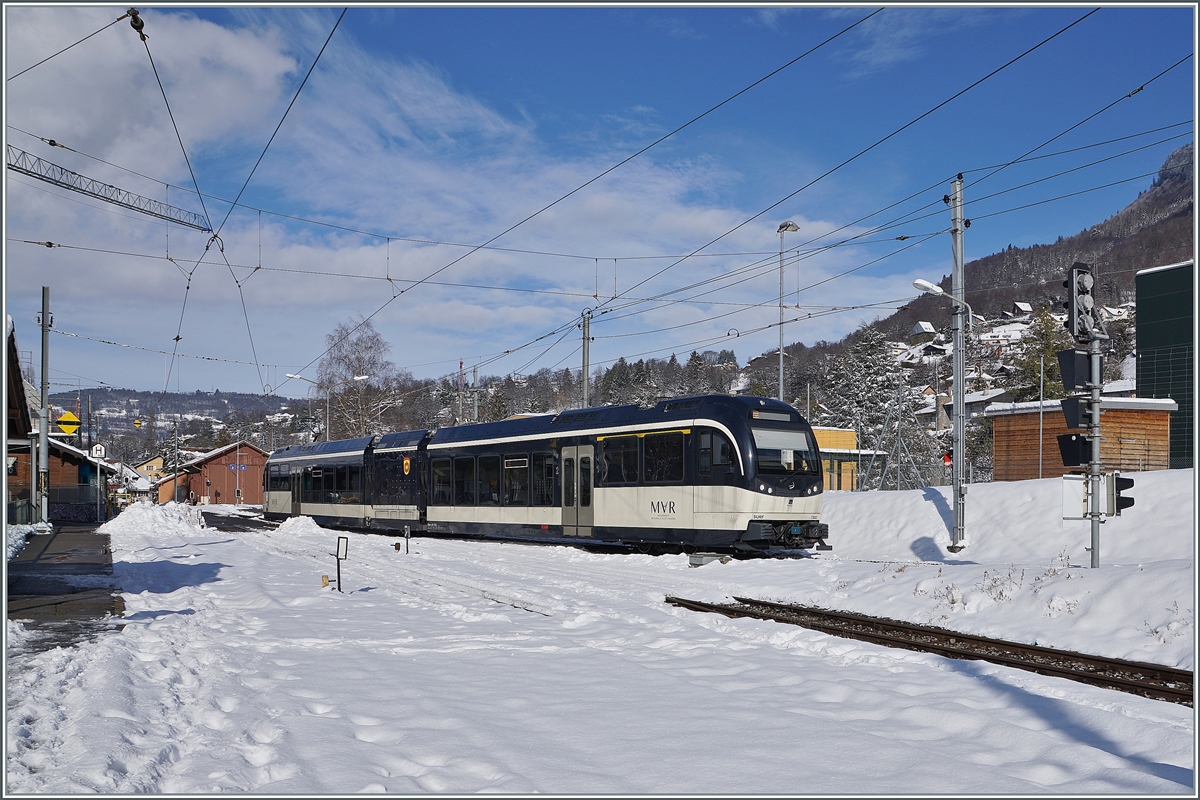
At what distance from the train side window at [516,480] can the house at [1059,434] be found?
569 inches

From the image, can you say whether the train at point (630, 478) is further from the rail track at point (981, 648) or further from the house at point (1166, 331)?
the house at point (1166, 331)

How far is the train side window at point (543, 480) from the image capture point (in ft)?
71.9

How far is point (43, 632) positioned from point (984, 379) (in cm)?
9453

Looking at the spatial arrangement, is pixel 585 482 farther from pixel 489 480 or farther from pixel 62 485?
pixel 62 485

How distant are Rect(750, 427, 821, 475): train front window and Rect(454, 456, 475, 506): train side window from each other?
10204 mm

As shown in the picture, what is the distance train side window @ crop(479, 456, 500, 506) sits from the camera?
2394cm

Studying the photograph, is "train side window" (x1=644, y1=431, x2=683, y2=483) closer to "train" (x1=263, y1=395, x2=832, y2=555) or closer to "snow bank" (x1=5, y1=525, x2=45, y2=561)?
"train" (x1=263, y1=395, x2=832, y2=555)

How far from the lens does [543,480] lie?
22203 millimetres

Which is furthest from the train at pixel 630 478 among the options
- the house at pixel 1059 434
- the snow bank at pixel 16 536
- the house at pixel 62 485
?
the house at pixel 62 485

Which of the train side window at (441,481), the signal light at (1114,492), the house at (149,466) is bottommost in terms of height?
the house at (149,466)

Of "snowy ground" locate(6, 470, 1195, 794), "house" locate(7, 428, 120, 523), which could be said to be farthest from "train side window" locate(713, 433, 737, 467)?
"house" locate(7, 428, 120, 523)

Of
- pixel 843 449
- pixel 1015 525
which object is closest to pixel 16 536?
pixel 1015 525

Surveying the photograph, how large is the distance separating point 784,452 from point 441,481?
12321mm

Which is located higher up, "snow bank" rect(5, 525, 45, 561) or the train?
the train
